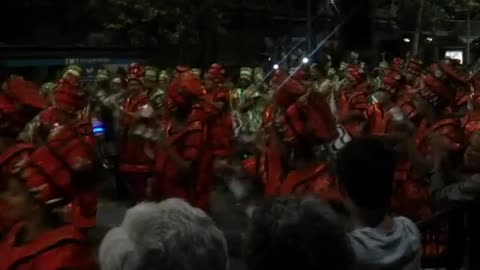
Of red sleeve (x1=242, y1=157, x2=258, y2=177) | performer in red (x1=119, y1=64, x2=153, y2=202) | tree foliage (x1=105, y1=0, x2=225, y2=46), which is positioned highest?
red sleeve (x1=242, y1=157, x2=258, y2=177)

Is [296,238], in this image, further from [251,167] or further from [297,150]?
[251,167]

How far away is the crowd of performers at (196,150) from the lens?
450cm

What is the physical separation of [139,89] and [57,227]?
9.82 m

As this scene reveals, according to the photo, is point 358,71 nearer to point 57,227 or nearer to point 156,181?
point 156,181

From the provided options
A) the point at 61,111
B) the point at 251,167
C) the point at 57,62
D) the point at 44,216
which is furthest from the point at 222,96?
the point at 44,216

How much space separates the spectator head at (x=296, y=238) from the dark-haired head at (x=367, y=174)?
766mm

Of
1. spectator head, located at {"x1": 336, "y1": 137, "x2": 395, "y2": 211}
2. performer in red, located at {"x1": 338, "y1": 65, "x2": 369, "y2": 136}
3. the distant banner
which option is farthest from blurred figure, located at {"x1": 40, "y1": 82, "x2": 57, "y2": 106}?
spectator head, located at {"x1": 336, "y1": 137, "x2": 395, "y2": 211}

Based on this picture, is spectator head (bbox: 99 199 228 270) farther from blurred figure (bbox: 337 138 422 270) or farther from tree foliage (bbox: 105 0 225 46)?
tree foliage (bbox: 105 0 225 46)

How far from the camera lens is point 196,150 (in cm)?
927

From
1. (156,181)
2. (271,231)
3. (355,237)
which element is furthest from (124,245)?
(156,181)

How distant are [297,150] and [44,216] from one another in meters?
2.51

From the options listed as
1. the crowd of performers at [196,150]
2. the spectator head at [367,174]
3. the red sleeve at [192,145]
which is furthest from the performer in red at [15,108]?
the spectator head at [367,174]

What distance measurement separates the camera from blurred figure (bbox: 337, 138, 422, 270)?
3.41 m

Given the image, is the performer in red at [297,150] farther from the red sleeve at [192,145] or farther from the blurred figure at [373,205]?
the blurred figure at [373,205]
